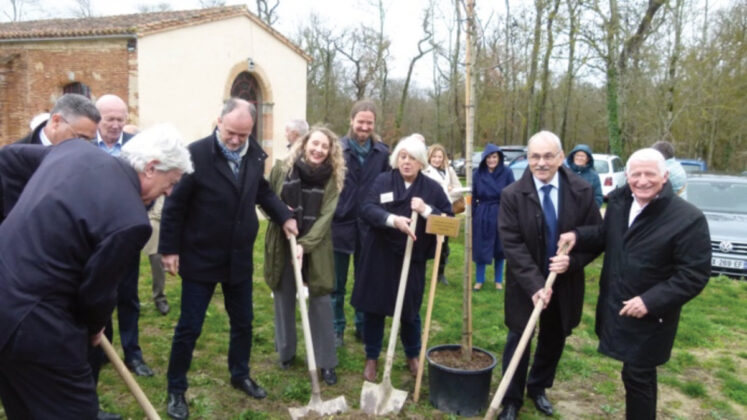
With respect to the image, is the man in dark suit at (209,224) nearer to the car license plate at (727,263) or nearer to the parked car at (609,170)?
the car license plate at (727,263)

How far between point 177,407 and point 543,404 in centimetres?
249

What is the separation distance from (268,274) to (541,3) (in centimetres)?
1266

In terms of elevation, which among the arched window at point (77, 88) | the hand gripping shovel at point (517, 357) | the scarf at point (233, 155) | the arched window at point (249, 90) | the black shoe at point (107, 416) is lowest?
the black shoe at point (107, 416)

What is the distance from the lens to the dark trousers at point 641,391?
10.2ft

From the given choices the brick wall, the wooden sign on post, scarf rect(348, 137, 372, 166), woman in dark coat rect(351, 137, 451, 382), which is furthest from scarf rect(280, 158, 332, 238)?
the brick wall

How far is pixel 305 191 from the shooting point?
13.7 feet

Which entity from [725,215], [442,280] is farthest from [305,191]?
[725,215]

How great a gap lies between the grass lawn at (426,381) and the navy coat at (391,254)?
67 centimetres

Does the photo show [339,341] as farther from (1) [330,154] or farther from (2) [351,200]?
(1) [330,154]

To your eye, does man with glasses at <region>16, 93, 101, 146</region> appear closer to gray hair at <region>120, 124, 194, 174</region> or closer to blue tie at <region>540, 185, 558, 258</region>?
gray hair at <region>120, 124, 194, 174</region>

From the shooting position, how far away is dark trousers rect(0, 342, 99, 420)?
2.06m

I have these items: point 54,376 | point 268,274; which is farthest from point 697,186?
point 54,376

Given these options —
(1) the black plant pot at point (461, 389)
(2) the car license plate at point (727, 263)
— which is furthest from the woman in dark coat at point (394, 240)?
(2) the car license plate at point (727, 263)

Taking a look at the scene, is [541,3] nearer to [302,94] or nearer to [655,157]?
[302,94]
